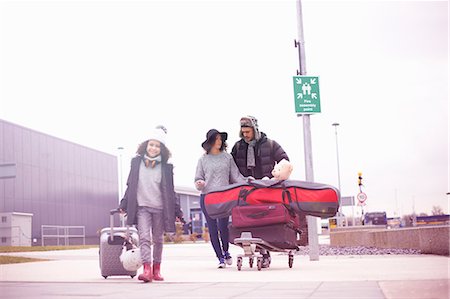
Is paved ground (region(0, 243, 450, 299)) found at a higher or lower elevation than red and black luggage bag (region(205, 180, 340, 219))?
lower

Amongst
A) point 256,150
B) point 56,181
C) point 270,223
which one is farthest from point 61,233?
point 270,223

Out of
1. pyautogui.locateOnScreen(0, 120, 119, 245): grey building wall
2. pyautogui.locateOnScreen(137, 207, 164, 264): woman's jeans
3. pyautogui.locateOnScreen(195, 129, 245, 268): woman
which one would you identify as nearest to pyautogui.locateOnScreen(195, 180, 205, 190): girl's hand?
pyautogui.locateOnScreen(195, 129, 245, 268): woman

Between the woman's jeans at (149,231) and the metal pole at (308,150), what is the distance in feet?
13.3

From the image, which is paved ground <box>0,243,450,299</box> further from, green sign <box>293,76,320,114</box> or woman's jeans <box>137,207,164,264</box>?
green sign <box>293,76,320,114</box>

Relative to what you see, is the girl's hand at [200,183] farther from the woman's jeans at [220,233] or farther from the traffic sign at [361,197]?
the traffic sign at [361,197]

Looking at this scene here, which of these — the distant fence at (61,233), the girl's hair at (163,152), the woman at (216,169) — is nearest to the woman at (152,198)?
the girl's hair at (163,152)

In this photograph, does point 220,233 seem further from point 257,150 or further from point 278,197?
point 278,197

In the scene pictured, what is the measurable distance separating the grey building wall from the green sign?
39.0 meters

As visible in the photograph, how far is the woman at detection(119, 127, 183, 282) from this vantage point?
25.4 ft

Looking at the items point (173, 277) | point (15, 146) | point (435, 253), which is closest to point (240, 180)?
point (173, 277)

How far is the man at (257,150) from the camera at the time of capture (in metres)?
9.54

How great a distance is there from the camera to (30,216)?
51281 millimetres

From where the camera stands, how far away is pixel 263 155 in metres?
9.59

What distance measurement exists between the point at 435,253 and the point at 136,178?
6.86 meters
